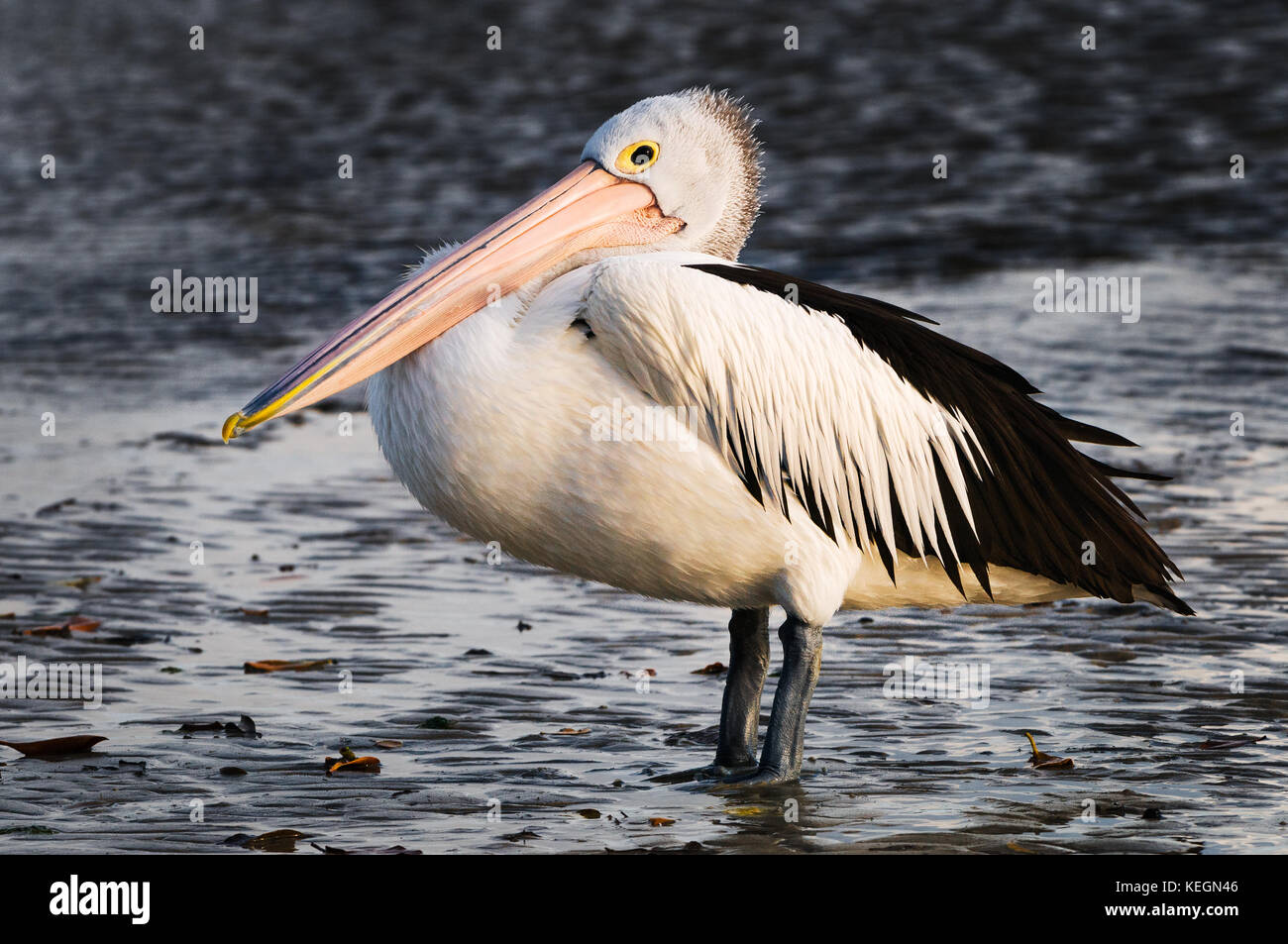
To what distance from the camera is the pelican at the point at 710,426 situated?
4.69 meters

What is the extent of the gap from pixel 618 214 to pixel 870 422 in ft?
2.93

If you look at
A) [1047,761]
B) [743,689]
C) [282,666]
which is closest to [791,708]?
[743,689]

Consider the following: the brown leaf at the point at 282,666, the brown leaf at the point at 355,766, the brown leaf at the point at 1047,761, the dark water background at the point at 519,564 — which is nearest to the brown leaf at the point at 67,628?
the dark water background at the point at 519,564

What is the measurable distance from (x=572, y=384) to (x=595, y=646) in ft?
5.68

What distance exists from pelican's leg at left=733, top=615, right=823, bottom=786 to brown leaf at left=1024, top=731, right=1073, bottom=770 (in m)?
0.61

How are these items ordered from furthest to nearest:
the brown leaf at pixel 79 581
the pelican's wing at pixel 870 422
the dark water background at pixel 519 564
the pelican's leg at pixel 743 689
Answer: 1. the brown leaf at pixel 79 581
2. the pelican's leg at pixel 743 689
3. the dark water background at pixel 519 564
4. the pelican's wing at pixel 870 422

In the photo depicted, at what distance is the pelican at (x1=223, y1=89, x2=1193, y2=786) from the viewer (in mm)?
4688

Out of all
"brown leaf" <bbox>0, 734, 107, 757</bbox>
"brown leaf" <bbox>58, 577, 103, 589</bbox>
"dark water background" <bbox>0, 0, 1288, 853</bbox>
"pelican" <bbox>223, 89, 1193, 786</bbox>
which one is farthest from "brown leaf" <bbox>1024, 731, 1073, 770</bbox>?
"brown leaf" <bbox>58, 577, 103, 589</bbox>

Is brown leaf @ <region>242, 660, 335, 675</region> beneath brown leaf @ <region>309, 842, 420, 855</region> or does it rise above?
above

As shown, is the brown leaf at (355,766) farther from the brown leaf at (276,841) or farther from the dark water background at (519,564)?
the brown leaf at (276,841)

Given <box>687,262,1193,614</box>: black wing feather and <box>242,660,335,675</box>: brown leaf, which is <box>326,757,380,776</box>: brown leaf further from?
<box>687,262,1193,614</box>: black wing feather

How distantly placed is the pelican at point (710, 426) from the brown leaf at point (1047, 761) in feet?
1.46

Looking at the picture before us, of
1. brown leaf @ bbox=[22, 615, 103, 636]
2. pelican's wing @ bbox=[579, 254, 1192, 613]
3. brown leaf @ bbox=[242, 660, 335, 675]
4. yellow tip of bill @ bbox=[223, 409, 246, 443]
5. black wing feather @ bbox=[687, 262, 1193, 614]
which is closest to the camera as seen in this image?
yellow tip of bill @ bbox=[223, 409, 246, 443]

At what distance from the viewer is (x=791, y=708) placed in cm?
493
